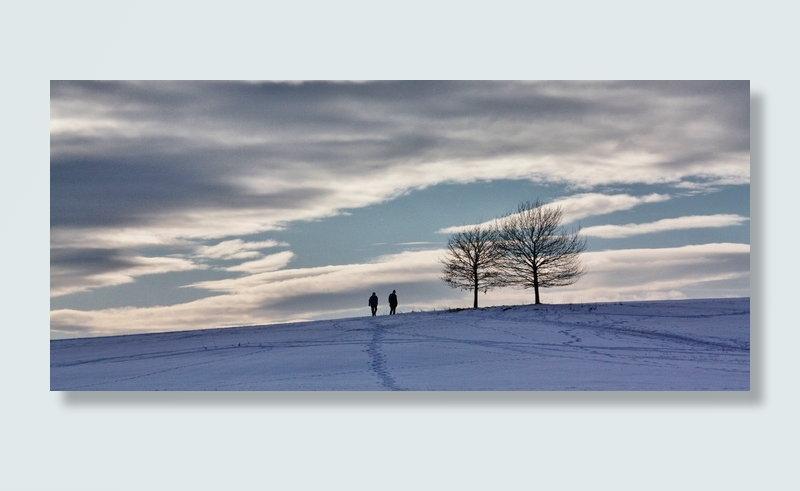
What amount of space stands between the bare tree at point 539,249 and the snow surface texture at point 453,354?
6.05 feet

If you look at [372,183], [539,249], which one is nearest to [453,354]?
[372,183]

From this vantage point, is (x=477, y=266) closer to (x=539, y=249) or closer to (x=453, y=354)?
(x=539, y=249)

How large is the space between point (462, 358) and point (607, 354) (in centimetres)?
294

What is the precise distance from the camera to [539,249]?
27.9m

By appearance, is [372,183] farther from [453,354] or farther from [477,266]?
[477,266]

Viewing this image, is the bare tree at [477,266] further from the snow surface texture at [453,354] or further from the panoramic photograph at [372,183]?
the panoramic photograph at [372,183]

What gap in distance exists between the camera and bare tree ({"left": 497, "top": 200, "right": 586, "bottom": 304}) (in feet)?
67.9

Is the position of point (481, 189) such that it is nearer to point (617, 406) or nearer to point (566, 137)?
point (566, 137)

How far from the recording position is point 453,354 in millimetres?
17453

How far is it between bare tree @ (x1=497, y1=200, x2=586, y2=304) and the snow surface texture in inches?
72.6

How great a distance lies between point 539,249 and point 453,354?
11194mm

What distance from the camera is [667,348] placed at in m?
18.1

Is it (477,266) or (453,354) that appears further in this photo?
(477,266)

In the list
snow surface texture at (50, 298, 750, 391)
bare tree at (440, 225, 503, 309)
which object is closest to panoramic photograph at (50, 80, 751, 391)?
snow surface texture at (50, 298, 750, 391)
